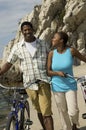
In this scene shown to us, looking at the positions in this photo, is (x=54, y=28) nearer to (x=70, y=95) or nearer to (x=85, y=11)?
(x=85, y=11)

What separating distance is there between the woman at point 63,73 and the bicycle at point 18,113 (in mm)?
663

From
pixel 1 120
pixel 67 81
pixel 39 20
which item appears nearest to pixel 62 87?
pixel 67 81

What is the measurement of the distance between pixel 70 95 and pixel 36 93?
757 mm

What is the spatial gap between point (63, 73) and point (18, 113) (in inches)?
48.3

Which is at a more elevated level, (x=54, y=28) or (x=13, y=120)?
(x=54, y=28)

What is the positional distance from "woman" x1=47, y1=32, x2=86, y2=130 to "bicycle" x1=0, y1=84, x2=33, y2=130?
0.66 m

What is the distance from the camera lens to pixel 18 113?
8.17 metres

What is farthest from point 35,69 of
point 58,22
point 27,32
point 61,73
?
point 58,22

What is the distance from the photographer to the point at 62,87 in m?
7.86

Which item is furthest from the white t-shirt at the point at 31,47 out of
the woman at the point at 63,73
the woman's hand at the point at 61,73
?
the woman's hand at the point at 61,73

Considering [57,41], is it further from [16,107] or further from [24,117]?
[24,117]

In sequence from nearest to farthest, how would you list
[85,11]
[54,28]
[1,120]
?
[1,120] < [85,11] < [54,28]

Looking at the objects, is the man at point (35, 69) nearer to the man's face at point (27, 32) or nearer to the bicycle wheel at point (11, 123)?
the man's face at point (27, 32)

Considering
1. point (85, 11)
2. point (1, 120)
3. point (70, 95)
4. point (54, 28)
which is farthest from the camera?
point (54, 28)
